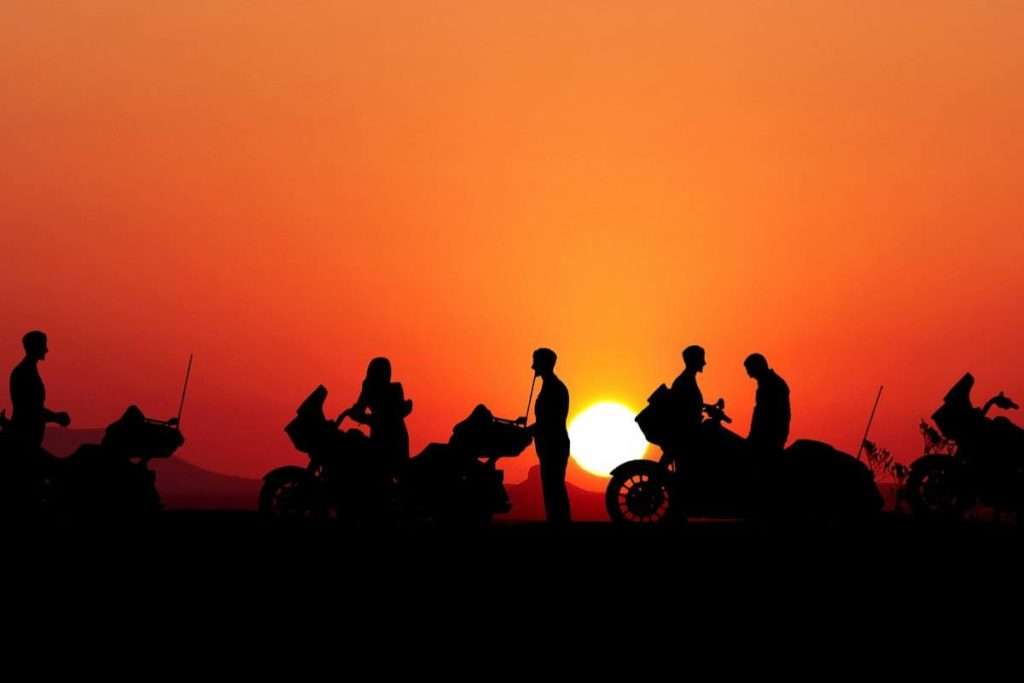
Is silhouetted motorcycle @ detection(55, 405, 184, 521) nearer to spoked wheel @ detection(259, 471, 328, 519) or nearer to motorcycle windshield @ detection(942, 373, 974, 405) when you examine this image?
spoked wheel @ detection(259, 471, 328, 519)

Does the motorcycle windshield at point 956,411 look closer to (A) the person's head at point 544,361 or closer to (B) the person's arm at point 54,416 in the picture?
(A) the person's head at point 544,361

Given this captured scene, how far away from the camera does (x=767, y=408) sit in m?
16.2

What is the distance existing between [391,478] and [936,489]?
8133mm

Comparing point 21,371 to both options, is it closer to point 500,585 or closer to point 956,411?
point 500,585

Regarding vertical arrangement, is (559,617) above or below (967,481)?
below

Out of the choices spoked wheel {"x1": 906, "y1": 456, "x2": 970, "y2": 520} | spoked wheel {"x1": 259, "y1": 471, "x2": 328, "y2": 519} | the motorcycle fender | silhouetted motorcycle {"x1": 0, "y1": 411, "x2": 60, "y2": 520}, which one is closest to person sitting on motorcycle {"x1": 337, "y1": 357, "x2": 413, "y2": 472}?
spoked wheel {"x1": 259, "y1": 471, "x2": 328, "y2": 519}

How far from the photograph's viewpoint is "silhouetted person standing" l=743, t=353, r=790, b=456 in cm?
1609

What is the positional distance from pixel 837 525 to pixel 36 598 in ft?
32.8

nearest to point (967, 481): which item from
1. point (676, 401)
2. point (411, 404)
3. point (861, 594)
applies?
point (676, 401)

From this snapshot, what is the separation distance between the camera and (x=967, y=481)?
20188 mm

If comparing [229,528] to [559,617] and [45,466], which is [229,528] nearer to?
[45,466]

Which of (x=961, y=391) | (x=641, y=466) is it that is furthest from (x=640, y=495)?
(x=961, y=391)

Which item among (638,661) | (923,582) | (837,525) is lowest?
(638,661)

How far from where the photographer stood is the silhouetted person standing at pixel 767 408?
16.1 meters
